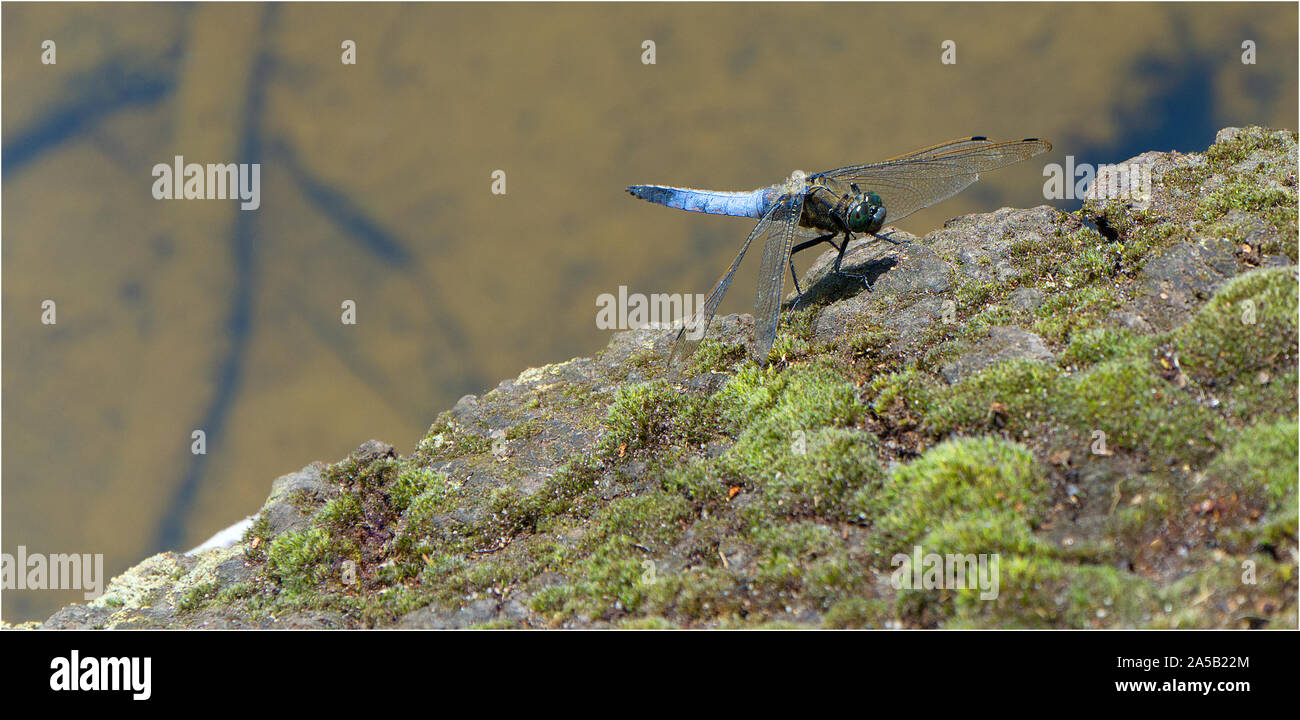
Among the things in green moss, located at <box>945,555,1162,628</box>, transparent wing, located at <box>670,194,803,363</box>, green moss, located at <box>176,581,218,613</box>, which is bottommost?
green moss, located at <box>176,581,218,613</box>

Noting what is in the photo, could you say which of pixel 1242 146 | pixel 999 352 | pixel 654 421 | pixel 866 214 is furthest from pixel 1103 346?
pixel 1242 146

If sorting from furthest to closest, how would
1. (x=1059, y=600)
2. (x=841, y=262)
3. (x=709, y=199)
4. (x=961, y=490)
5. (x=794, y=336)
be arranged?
(x=709, y=199), (x=841, y=262), (x=794, y=336), (x=961, y=490), (x=1059, y=600)

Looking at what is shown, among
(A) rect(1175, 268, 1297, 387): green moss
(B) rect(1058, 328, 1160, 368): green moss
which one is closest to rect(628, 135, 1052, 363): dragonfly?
(B) rect(1058, 328, 1160, 368): green moss

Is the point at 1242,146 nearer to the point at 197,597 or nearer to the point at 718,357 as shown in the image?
the point at 718,357

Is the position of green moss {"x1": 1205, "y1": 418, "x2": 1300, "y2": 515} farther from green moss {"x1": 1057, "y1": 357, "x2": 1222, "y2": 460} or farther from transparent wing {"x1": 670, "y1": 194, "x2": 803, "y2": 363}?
transparent wing {"x1": 670, "y1": 194, "x2": 803, "y2": 363}

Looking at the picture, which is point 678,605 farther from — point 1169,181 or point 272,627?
point 1169,181

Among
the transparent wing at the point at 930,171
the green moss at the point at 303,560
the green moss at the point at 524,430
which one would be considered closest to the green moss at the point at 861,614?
the green moss at the point at 524,430
